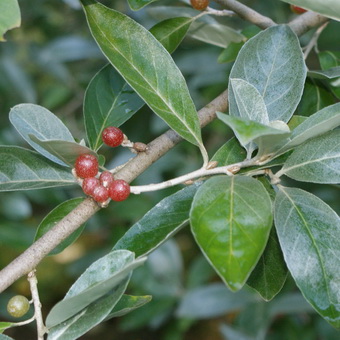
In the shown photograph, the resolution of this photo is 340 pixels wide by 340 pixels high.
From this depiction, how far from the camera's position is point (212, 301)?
1886mm

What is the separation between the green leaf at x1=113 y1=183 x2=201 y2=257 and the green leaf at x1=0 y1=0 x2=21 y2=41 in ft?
0.89

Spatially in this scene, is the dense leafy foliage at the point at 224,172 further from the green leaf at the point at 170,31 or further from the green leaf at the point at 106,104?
the green leaf at the point at 170,31

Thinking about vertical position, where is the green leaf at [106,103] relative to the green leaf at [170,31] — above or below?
below

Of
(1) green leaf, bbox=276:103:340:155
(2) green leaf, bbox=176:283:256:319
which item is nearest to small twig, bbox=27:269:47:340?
(1) green leaf, bbox=276:103:340:155

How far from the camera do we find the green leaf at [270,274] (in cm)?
82

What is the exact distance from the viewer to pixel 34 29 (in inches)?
89.8

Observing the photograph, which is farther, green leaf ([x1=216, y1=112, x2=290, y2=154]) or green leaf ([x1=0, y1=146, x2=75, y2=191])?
green leaf ([x1=0, y1=146, x2=75, y2=191])

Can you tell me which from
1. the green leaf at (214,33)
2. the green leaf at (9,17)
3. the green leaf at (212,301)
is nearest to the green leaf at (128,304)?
the green leaf at (9,17)

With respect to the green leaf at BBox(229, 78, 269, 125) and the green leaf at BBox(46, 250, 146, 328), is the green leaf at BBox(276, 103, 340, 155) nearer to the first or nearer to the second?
the green leaf at BBox(229, 78, 269, 125)

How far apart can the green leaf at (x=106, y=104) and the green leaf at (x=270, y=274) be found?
0.30 m

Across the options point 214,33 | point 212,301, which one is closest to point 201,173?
point 214,33

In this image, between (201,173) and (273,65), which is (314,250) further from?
(273,65)

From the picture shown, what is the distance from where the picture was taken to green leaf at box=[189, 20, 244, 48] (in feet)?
3.71

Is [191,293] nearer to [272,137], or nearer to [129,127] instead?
[129,127]
